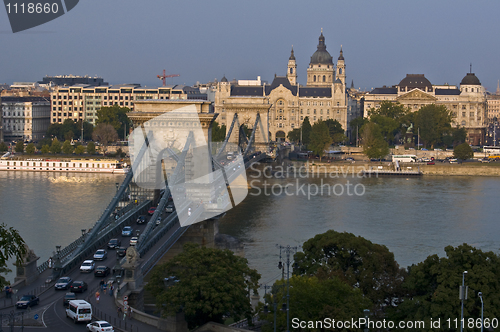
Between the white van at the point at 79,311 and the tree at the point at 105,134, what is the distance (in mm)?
44302

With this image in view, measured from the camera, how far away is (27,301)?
14.1m

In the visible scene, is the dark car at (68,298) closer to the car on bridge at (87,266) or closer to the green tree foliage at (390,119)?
the car on bridge at (87,266)

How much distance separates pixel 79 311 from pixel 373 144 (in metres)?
43.0

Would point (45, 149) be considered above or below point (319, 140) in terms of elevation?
below

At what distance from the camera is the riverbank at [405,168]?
5072 cm

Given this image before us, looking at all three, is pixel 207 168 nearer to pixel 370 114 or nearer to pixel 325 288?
pixel 325 288

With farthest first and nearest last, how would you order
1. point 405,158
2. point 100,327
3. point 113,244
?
1. point 405,158
2. point 113,244
3. point 100,327

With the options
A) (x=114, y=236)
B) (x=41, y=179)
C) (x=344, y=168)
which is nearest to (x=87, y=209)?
(x=114, y=236)

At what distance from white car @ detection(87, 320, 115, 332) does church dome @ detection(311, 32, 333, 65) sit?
225 feet

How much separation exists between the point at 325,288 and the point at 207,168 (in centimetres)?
919

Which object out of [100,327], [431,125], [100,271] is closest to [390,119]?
[431,125]

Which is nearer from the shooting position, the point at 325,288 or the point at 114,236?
the point at 325,288

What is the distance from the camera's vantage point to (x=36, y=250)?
22.7 metres

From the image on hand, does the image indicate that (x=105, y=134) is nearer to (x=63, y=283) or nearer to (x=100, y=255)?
(x=100, y=255)
